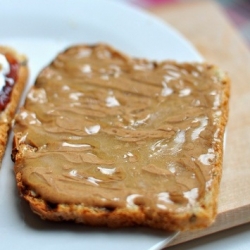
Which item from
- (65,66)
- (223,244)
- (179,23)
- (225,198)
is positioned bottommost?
(223,244)

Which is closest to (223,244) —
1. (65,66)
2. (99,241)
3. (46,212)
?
(99,241)

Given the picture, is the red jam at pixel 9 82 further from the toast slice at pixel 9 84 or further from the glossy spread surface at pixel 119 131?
the glossy spread surface at pixel 119 131

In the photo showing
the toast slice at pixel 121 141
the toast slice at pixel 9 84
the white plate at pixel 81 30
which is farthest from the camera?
the white plate at pixel 81 30

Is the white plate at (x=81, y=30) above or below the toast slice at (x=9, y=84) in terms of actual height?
above

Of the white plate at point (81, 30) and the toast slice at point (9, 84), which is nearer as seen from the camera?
the toast slice at point (9, 84)

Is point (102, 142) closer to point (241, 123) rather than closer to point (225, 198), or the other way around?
point (225, 198)

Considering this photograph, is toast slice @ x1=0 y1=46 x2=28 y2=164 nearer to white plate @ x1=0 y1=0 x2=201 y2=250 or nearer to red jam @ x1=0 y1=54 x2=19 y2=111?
red jam @ x1=0 y1=54 x2=19 y2=111

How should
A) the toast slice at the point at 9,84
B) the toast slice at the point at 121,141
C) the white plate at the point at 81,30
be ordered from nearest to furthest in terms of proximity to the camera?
the toast slice at the point at 121,141 < the toast slice at the point at 9,84 < the white plate at the point at 81,30

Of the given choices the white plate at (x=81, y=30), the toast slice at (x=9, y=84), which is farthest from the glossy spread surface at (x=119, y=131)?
the white plate at (x=81, y=30)
